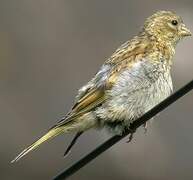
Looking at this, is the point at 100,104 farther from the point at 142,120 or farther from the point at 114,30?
the point at 114,30

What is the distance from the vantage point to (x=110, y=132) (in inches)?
416

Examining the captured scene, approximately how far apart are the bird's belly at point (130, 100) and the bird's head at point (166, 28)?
897 mm

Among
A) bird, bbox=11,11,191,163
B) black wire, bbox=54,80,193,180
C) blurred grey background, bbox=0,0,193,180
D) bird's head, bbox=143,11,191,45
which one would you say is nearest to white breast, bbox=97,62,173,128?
bird, bbox=11,11,191,163

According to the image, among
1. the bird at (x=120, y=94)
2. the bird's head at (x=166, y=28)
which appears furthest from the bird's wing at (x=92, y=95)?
the bird's head at (x=166, y=28)

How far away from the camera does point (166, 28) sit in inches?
457

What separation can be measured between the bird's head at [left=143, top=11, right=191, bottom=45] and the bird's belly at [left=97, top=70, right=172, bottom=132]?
0.90 metres

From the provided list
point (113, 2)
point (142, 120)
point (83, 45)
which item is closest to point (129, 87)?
point (142, 120)

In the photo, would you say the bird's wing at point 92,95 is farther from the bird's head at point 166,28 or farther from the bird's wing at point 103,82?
the bird's head at point 166,28

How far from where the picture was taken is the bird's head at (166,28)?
11461 millimetres

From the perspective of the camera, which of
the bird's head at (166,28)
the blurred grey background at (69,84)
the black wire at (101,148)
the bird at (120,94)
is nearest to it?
the black wire at (101,148)

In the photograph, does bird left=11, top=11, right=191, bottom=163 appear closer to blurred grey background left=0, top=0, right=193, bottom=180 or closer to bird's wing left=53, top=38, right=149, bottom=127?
bird's wing left=53, top=38, right=149, bottom=127

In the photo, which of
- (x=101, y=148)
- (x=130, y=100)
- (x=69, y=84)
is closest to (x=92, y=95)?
(x=130, y=100)

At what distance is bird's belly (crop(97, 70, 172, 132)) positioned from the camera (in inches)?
415

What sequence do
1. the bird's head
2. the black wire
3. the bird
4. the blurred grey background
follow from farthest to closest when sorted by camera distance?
the blurred grey background < the bird's head < the bird < the black wire
